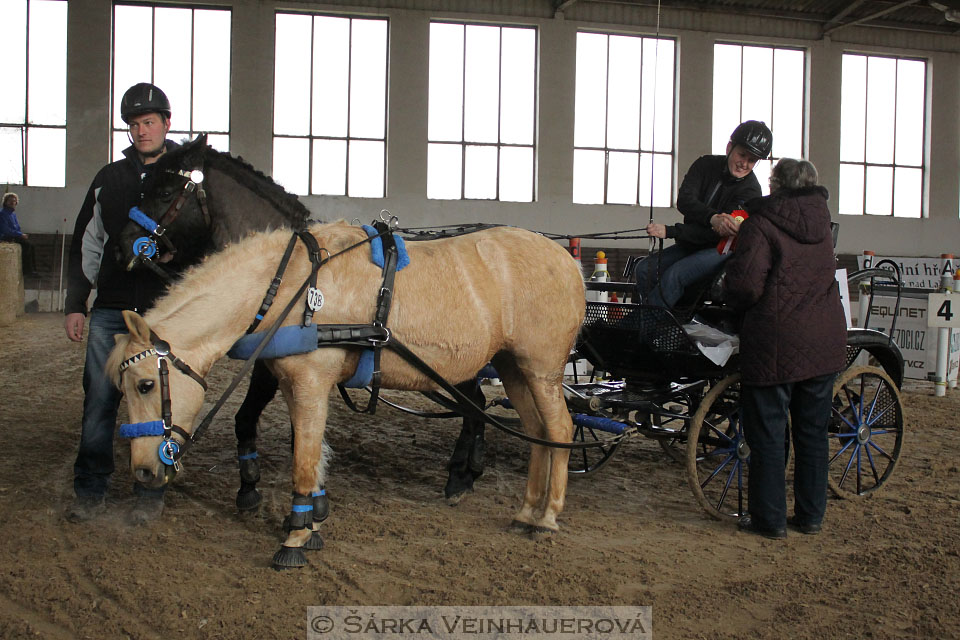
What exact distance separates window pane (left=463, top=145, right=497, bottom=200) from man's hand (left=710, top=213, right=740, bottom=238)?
13.5m

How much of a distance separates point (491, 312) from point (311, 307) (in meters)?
0.91

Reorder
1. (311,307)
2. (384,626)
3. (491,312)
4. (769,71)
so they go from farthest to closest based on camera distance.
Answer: (769,71), (491,312), (311,307), (384,626)

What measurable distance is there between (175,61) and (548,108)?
321 inches

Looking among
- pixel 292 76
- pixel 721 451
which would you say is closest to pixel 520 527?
pixel 721 451

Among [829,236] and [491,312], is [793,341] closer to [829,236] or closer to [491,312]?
[829,236]

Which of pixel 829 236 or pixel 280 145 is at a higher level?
pixel 280 145

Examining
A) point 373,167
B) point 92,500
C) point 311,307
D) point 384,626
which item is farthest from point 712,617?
point 373,167

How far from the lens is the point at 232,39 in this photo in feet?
53.2

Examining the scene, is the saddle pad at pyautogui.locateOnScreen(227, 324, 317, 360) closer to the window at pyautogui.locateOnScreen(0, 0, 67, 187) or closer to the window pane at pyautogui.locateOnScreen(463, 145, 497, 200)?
the window pane at pyautogui.locateOnScreen(463, 145, 497, 200)

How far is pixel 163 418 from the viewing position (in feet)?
10.1

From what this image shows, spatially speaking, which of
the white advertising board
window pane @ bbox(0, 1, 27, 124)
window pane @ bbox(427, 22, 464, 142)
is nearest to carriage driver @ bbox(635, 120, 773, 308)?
the white advertising board

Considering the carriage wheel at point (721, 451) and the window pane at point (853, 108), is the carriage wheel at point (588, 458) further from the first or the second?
the window pane at point (853, 108)

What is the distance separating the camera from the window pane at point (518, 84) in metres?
17.5

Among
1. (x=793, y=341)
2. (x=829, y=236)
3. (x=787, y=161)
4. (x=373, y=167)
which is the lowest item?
(x=793, y=341)
